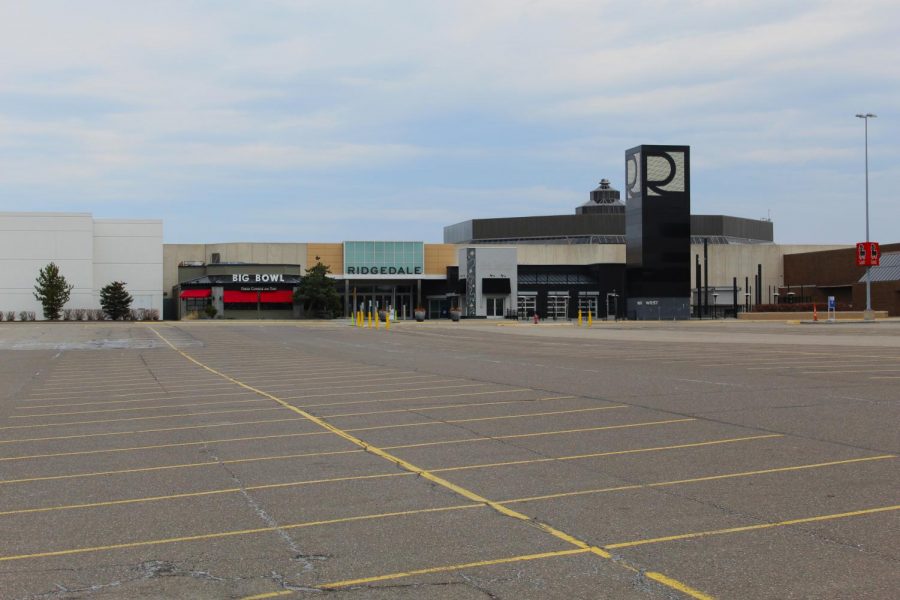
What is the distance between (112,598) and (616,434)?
7.30 metres

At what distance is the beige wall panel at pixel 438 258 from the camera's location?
327ft

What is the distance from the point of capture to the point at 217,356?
97.9 feet

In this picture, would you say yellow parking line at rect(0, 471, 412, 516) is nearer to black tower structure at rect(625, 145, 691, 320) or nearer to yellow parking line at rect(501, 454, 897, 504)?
yellow parking line at rect(501, 454, 897, 504)

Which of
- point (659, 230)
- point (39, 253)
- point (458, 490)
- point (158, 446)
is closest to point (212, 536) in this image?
point (458, 490)

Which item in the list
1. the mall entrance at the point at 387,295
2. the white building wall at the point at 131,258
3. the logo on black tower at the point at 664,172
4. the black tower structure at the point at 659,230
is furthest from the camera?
the mall entrance at the point at 387,295

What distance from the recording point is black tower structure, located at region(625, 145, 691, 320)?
65562 millimetres

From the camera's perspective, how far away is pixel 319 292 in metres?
84.9

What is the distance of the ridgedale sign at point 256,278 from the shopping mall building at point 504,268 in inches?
4.1

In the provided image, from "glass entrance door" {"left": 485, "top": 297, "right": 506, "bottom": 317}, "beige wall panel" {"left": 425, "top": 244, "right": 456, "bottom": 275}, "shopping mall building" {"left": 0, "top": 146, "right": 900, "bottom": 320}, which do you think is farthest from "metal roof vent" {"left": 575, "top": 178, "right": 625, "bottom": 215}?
"glass entrance door" {"left": 485, "top": 297, "right": 506, "bottom": 317}

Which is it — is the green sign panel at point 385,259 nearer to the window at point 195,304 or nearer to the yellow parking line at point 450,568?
the window at point 195,304

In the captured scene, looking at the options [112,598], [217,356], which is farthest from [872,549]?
[217,356]

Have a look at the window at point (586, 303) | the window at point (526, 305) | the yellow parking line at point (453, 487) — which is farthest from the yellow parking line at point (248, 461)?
the window at point (586, 303)

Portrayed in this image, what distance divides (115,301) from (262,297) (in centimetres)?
1391

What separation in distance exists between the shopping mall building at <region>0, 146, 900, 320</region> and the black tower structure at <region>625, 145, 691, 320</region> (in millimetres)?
101
